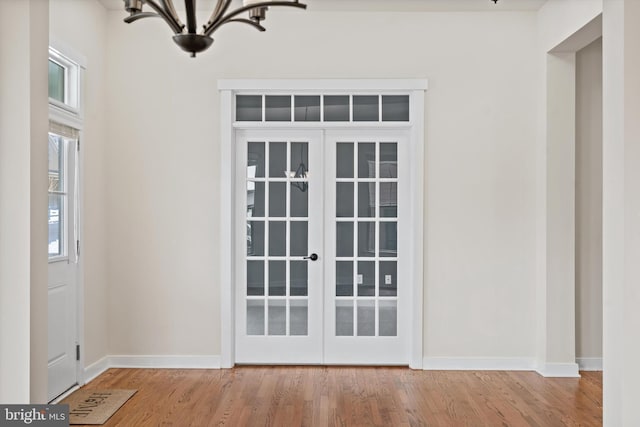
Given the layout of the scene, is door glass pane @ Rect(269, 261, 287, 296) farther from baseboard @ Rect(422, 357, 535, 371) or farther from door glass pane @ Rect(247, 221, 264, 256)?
baseboard @ Rect(422, 357, 535, 371)

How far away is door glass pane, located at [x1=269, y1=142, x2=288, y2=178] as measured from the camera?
5035 millimetres

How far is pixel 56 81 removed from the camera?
13.7 feet

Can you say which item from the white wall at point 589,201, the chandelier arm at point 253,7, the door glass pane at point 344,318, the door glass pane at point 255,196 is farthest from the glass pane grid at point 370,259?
the chandelier arm at point 253,7

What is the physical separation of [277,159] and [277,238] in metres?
0.71

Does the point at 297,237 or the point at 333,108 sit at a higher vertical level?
the point at 333,108

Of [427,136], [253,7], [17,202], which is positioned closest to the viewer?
[253,7]

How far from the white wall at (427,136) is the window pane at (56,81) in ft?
2.16

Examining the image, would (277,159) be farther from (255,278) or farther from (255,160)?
(255,278)

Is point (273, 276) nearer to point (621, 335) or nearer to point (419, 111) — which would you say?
point (419, 111)

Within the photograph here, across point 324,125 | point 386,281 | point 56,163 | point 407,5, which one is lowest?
point 386,281

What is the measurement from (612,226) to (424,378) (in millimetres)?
2119

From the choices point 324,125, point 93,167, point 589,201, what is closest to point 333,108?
point 324,125

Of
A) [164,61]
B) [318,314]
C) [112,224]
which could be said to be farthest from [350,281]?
[164,61]

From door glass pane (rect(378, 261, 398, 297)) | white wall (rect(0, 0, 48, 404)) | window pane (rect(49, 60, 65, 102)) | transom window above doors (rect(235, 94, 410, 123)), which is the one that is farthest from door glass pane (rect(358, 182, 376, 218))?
white wall (rect(0, 0, 48, 404))
